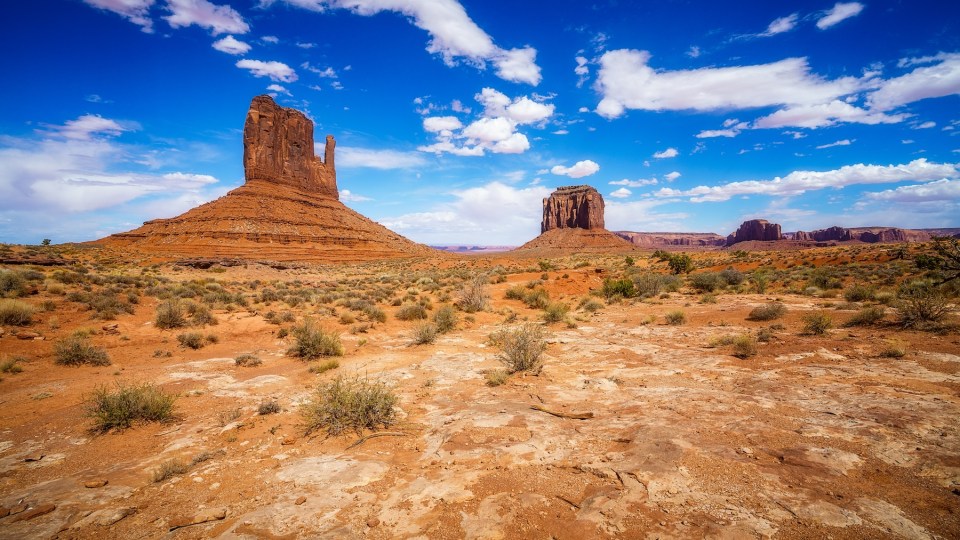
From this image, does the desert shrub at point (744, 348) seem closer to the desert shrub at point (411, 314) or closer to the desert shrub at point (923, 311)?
the desert shrub at point (923, 311)

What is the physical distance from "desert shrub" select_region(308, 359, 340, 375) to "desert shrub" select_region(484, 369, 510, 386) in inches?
143

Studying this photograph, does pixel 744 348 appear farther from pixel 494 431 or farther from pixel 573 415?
pixel 494 431

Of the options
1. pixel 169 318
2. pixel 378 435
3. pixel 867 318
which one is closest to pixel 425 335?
pixel 378 435

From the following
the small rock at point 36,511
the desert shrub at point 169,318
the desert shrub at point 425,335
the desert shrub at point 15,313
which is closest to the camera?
the small rock at point 36,511

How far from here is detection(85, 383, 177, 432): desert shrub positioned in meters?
5.59

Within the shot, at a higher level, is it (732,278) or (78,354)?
(732,278)

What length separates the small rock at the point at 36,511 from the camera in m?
3.54

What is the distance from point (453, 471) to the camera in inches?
167

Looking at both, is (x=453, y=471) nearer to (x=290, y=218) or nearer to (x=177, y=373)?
(x=177, y=373)

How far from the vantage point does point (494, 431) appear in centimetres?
515

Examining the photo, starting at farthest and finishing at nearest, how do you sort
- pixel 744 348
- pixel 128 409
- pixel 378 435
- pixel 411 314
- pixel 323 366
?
pixel 411 314, pixel 323 366, pixel 744 348, pixel 128 409, pixel 378 435

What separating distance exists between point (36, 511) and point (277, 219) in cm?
6688

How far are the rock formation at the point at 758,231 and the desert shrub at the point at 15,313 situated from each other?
538 feet

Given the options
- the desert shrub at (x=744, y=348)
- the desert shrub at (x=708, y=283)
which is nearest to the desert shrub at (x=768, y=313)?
the desert shrub at (x=744, y=348)
